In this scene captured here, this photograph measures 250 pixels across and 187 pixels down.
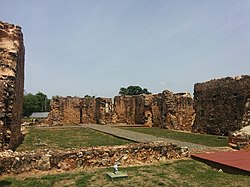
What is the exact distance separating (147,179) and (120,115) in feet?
67.1

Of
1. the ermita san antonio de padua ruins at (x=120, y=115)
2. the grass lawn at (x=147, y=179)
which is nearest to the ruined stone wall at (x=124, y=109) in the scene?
the ermita san antonio de padua ruins at (x=120, y=115)

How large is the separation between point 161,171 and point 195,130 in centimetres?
1115

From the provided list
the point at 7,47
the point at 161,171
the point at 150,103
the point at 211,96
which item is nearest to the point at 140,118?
the point at 150,103

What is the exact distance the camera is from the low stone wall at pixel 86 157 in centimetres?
609

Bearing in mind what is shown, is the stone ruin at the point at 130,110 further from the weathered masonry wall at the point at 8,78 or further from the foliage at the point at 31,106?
the foliage at the point at 31,106

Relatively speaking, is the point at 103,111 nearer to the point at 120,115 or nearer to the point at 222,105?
the point at 120,115

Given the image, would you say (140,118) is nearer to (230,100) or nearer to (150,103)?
(150,103)

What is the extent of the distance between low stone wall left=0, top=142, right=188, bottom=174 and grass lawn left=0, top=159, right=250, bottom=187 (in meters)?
0.43

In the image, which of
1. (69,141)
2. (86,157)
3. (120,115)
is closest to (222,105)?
(69,141)

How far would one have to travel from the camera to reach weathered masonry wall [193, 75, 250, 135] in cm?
1326

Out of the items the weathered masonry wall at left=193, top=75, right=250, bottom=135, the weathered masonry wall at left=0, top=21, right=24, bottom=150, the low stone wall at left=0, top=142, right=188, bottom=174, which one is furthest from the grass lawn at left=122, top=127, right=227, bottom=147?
the weathered masonry wall at left=0, top=21, right=24, bottom=150

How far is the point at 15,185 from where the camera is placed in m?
5.26

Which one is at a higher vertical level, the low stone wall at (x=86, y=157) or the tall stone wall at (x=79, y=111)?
the tall stone wall at (x=79, y=111)

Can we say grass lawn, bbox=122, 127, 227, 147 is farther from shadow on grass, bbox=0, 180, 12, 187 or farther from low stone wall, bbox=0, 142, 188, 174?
shadow on grass, bbox=0, 180, 12, 187
